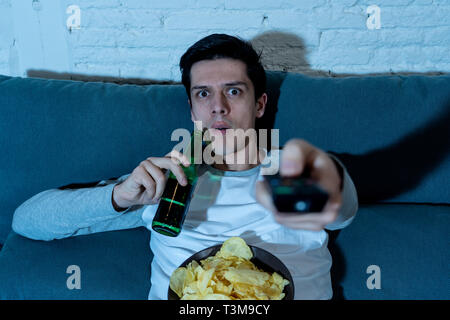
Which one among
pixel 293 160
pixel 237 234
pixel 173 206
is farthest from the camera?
pixel 237 234

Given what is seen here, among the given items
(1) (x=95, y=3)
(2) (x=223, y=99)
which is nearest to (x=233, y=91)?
(2) (x=223, y=99)

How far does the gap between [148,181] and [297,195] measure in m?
0.48

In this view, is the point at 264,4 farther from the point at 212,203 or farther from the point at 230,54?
the point at 212,203

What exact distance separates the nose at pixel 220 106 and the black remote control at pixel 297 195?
1.71ft

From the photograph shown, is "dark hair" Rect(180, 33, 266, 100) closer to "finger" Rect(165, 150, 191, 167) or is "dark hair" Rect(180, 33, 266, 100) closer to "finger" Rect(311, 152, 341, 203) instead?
"finger" Rect(165, 150, 191, 167)

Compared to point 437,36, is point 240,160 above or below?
below

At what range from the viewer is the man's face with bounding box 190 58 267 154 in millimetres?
987

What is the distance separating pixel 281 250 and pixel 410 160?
0.50m

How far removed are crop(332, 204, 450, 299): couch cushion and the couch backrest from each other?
7 centimetres

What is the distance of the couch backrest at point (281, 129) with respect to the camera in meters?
1.04

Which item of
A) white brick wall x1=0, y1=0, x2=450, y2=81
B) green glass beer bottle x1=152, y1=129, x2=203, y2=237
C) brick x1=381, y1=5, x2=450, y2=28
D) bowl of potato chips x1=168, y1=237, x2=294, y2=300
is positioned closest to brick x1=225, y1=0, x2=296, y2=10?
white brick wall x1=0, y1=0, x2=450, y2=81

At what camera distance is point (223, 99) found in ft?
3.30

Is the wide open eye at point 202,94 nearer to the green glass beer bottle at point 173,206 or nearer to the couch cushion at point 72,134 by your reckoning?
the couch cushion at point 72,134
